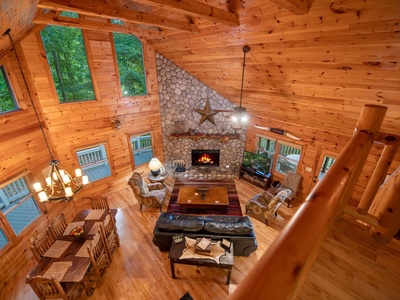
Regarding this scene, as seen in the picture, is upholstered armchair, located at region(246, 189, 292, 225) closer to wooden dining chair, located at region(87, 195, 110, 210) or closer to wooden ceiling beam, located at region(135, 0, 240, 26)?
wooden dining chair, located at region(87, 195, 110, 210)

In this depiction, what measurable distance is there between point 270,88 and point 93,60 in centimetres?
463

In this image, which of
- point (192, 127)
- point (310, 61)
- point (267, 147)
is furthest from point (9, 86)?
point (267, 147)

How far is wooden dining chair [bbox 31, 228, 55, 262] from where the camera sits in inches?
130

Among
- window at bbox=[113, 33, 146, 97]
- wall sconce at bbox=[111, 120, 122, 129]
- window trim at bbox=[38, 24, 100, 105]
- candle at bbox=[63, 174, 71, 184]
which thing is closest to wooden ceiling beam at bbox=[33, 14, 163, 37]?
window at bbox=[113, 33, 146, 97]

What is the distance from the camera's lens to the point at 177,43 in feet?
16.0

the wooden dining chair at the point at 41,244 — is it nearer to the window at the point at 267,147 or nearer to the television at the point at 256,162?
the television at the point at 256,162

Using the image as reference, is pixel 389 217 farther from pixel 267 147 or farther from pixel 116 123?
pixel 116 123

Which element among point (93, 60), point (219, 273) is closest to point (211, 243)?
point (219, 273)

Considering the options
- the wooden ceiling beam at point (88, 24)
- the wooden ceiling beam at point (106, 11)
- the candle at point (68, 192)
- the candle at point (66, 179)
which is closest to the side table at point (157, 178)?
the candle at point (66, 179)

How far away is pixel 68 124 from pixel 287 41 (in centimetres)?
542

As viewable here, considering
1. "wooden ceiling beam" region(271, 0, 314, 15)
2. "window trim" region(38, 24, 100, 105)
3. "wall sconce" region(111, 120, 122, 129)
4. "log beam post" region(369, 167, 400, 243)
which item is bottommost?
"wall sconce" region(111, 120, 122, 129)

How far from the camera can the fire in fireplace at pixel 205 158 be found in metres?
7.52

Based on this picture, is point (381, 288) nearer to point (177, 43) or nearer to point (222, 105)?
point (177, 43)

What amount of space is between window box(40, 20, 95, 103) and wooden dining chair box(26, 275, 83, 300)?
160 inches
